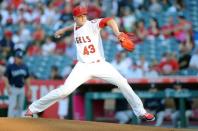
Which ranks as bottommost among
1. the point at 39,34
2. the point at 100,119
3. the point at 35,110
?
the point at 100,119

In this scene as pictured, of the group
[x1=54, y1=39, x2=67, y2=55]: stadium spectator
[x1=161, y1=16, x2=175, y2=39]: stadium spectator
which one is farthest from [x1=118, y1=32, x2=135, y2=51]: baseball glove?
[x1=54, y1=39, x2=67, y2=55]: stadium spectator

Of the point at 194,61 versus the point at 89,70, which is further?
the point at 194,61

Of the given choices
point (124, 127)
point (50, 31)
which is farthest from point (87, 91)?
point (124, 127)

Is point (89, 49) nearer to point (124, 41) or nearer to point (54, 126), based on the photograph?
point (124, 41)

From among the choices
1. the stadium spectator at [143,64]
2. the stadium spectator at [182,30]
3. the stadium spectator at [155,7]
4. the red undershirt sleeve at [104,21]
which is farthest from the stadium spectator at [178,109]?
the red undershirt sleeve at [104,21]

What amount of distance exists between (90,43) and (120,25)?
7.88 metres

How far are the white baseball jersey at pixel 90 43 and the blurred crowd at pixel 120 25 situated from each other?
5.58 metres

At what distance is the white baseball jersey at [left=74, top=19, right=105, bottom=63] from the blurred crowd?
5.58 m

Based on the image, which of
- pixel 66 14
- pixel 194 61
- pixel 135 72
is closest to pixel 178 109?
pixel 194 61

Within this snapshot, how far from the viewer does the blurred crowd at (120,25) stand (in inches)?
548

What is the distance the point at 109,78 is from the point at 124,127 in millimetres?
1103

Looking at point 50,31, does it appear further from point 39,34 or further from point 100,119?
point 100,119

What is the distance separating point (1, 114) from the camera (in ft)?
44.6

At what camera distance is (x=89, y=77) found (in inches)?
311
